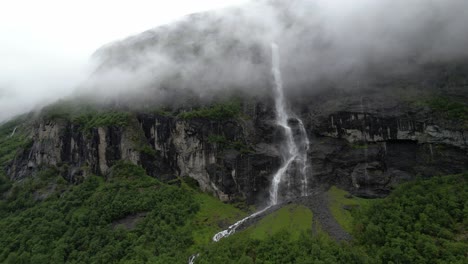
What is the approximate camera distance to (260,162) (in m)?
92.0

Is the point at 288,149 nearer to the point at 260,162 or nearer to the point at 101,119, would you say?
the point at 260,162

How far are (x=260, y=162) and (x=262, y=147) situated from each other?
196 inches

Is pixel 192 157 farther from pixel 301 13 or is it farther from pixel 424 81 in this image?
pixel 301 13

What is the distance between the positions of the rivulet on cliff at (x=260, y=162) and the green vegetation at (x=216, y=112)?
38cm

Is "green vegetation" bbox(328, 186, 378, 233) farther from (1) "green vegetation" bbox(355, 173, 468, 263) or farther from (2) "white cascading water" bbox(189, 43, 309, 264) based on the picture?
(2) "white cascading water" bbox(189, 43, 309, 264)

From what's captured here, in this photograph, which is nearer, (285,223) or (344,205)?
(285,223)

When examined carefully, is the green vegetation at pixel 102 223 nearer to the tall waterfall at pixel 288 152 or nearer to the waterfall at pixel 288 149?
the tall waterfall at pixel 288 152

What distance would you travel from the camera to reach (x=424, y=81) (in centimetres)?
9088

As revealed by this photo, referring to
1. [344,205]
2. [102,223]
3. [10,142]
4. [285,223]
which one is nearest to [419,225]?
[344,205]

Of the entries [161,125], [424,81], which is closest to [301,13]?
[424,81]

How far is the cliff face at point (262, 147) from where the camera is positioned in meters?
83.6

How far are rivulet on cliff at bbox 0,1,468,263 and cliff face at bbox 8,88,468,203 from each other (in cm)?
32

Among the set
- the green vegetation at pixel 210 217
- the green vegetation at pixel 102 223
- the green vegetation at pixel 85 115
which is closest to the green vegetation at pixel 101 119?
the green vegetation at pixel 85 115

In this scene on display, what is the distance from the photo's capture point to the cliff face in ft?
274
